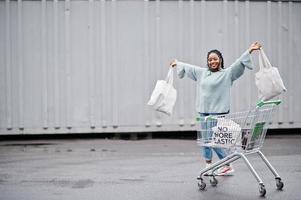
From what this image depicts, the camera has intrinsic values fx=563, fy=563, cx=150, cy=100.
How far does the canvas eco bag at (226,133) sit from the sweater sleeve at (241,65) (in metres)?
0.87

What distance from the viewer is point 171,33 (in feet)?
35.5

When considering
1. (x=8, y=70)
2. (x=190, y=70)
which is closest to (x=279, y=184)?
(x=190, y=70)

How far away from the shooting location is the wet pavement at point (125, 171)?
20.5ft

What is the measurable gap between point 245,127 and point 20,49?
5890 millimetres

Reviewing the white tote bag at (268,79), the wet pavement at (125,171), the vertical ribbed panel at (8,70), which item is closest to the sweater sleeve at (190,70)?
the white tote bag at (268,79)

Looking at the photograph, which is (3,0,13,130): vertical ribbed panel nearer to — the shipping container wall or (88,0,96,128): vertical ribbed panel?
the shipping container wall

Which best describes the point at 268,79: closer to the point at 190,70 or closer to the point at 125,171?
the point at 190,70

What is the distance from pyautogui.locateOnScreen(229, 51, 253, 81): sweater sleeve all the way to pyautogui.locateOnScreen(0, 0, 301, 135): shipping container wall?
417 centimetres

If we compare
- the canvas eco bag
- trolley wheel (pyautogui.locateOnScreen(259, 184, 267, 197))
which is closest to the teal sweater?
the canvas eco bag

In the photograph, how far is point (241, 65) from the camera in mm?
6660

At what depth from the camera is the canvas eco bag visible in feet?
19.6

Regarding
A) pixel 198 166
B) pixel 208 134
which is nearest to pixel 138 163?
pixel 198 166

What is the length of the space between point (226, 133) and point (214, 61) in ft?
3.67

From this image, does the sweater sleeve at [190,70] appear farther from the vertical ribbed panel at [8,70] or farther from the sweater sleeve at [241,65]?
the vertical ribbed panel at [8,70]
